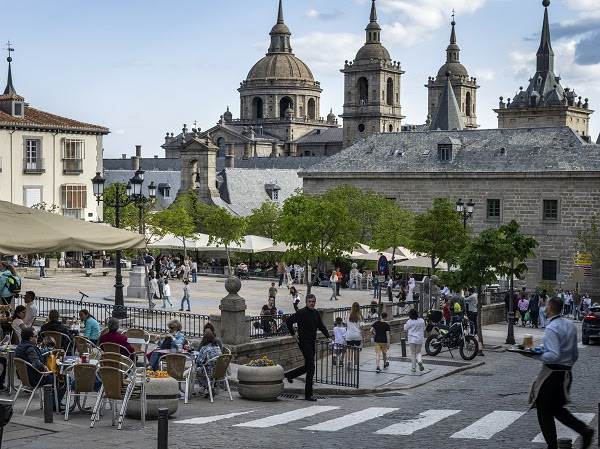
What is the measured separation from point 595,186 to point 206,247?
2203 cm

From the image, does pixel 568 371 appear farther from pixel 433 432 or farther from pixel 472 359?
pixel 472 359

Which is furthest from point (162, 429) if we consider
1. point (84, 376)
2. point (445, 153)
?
point (445, 153)

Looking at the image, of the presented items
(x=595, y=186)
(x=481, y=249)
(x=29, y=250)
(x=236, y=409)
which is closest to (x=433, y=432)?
(x=236, y=409)

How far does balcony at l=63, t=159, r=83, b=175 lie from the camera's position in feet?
191

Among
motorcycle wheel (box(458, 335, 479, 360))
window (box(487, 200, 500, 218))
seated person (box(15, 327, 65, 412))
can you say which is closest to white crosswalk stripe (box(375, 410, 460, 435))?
seated person (box(15, 327, 65, 412))

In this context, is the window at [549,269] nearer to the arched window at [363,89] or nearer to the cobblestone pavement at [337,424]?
the cobblestone pavement at [337,424]

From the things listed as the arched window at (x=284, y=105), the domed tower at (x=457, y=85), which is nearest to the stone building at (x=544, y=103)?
the domed tower at (x=457, y=85)

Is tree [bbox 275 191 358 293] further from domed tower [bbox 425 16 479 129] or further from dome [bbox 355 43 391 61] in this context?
domed tower [bbox 425 16 479 129]

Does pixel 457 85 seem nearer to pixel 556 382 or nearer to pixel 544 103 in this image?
pixel 544 103

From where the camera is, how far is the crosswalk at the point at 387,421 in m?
13.8

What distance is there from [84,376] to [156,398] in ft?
3.40

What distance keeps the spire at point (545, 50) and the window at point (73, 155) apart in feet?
201

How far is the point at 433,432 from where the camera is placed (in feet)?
45.8

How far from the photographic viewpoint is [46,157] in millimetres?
56969
